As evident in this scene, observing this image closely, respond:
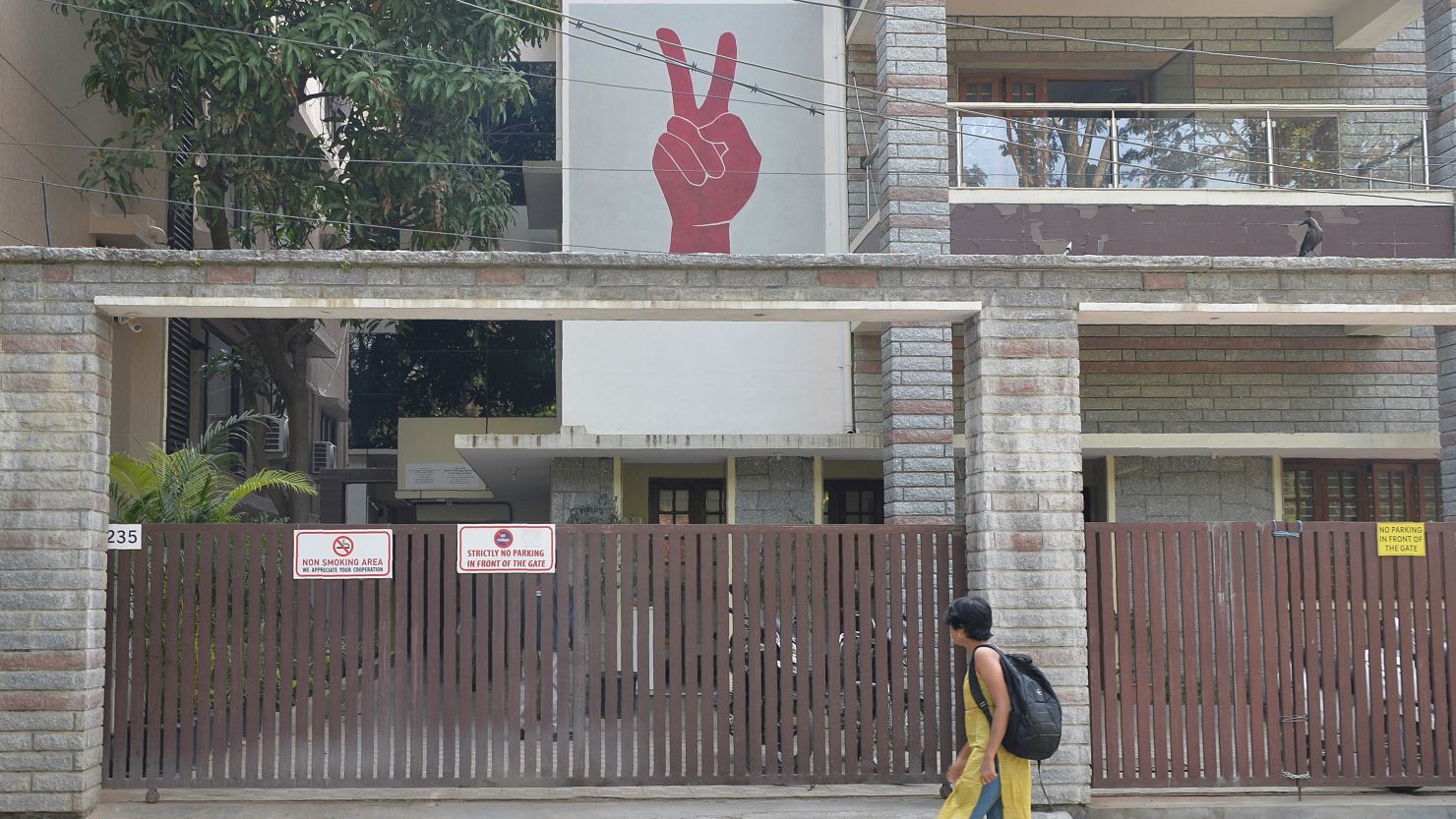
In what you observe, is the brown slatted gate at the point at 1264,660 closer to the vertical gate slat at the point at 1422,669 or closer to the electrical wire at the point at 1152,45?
the vertical gate slat at the point at 1422,669

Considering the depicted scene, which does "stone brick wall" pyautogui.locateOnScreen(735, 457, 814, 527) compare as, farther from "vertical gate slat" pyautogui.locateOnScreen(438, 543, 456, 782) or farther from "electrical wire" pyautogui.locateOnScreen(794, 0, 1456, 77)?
→ "vertical gate slat" pyautogui.locateOnScreen(438, 543, 456, 782)

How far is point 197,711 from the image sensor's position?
362 inches

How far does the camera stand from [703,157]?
1833 centimetres

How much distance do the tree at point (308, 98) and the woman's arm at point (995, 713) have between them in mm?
11420

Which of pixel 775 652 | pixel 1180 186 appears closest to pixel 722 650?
pixel 775 652

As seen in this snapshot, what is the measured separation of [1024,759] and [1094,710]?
2.75 metres

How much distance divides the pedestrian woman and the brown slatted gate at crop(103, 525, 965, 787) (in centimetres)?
252

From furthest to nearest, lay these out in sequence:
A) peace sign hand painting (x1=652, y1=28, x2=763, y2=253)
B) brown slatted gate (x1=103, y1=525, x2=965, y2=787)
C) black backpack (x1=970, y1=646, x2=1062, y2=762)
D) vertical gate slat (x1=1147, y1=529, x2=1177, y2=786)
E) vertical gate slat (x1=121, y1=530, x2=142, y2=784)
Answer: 1. peace sign hand painting (x1=652, y1=28, x2=763, y2=253)
2. vertical gate slat (x1=1147, y1=529, x2=1177, y2=786)
3. brown slatted gate (x1=103, y1=525, x2=965, y2=787)
4. vertical gate slat (x1=121, y1=530, x2=142, y2=784)
5. black backpack (x1=970, y1=646, x2=1062, y2=762)

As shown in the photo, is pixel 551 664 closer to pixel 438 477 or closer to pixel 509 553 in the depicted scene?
pixel 509 553

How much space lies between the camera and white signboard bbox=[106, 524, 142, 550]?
30.3ft

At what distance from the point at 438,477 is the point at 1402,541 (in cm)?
1608

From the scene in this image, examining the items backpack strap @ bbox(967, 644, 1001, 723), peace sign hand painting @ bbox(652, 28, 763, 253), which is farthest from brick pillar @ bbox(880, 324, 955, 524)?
backpack strap @ bbox(967, 644, 1001, 723)

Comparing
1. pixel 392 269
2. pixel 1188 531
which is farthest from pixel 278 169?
pixel 1188 531

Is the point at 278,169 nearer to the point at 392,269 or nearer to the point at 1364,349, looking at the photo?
the point at 392,269
